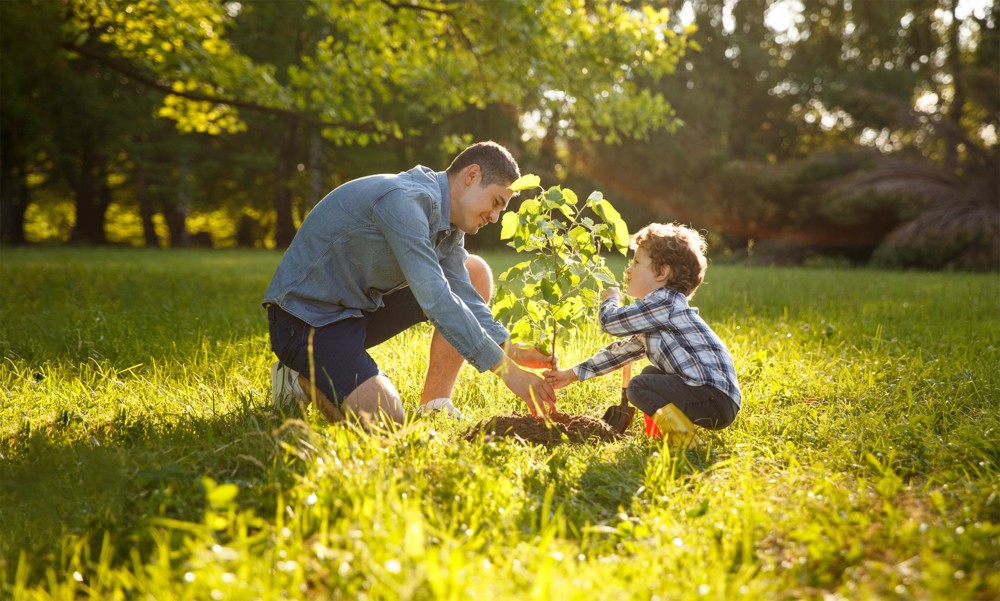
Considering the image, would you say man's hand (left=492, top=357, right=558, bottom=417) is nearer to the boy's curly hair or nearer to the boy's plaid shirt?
the boy's plaid shirt

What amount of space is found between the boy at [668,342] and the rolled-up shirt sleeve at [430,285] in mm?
482

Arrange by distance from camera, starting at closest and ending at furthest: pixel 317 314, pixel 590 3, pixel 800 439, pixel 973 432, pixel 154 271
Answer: pixel 973 432 < pixel 800 439 < pixel 317 314 < pixel 590 3 < pixel 154 271

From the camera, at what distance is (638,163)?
69.6 ft

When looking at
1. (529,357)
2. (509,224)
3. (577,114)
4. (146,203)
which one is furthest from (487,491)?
(146,203)

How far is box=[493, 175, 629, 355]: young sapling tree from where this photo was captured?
3.20m

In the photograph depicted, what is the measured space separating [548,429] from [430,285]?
83 centimetres

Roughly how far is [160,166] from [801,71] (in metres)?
20.1

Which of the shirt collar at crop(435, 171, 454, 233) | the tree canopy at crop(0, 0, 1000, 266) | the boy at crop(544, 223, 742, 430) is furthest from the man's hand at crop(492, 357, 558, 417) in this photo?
the tree canopy at crop(0, 0, 1000, 266)

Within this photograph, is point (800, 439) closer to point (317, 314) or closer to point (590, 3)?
point (317, 314)

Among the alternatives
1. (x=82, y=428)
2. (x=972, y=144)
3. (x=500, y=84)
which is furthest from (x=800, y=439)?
(x=972, y=144)

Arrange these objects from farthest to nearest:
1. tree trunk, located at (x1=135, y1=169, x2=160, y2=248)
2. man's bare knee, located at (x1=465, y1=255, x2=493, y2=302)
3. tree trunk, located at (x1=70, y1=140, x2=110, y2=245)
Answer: tree trunk, located at (x1=135, y1=169, x2=160, y2=248)
tree trunk, located at (x1=70, y1=140, x2=110, y2=245)
man's bare knee, located at (x1=465, y1=255, x2=493, y2=302)

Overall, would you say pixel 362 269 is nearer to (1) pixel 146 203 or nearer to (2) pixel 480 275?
(2) pixel 480 275

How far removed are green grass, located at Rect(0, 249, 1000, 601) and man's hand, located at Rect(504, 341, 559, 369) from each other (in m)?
0.43

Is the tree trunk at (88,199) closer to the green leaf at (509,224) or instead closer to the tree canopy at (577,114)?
the tree canopy at (577,114)
